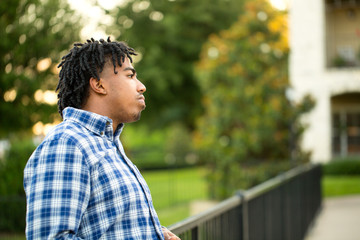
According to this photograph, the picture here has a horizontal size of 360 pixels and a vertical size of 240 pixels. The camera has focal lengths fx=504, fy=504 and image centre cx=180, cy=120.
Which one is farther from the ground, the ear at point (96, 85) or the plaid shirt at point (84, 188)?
the ear at point (96, 85)

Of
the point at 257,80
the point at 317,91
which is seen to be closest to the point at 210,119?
the point at 257,80

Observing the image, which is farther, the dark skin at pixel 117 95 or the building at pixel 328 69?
the building at pixel 328 69

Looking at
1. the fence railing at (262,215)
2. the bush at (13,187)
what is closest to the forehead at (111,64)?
the fence railing at (262,215)

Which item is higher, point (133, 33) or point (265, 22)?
point (133, 33)

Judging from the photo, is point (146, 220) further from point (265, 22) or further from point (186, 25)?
point (186, 25)

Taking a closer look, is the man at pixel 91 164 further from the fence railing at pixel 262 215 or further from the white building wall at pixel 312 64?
the white building wall at pixel 312 64

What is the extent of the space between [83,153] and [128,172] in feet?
0.66

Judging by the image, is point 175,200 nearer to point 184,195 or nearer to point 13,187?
point 184,195

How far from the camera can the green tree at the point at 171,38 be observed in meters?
30.5

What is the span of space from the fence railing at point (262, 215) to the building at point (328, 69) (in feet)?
45.7

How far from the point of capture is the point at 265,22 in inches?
553

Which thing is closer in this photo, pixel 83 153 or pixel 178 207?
pixel 83 153

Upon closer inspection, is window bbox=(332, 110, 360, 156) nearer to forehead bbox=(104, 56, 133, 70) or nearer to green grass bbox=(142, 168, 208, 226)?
green grass bbox=(142, 168, 208, 226)

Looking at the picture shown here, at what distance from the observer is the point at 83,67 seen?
1831 millimetres
